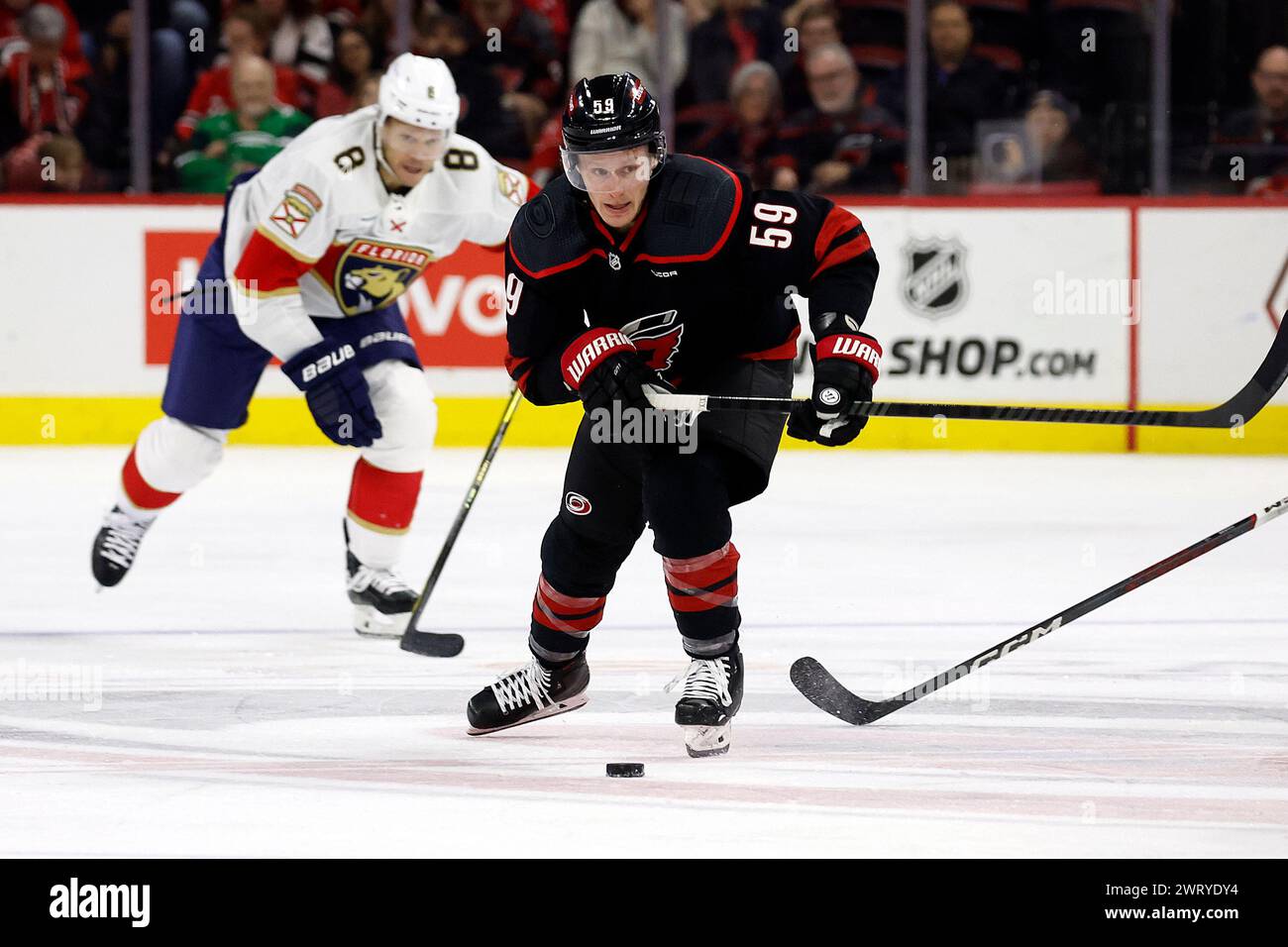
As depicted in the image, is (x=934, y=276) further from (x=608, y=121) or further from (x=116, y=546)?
(x=608, y=121)

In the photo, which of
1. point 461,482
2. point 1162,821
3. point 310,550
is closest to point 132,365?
point 461,482

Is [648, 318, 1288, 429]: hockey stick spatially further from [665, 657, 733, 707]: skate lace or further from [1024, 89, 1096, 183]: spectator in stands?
[1024, 89, 1096, 183]: spectator in stands

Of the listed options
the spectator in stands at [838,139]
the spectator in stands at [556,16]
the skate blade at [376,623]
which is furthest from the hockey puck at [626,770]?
the spectator in stands at [556,16]

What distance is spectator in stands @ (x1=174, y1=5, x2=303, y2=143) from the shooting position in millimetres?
8008

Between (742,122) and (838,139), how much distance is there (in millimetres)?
399

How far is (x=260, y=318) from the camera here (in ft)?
14.4

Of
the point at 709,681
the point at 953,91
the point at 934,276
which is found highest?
the point at 953,91

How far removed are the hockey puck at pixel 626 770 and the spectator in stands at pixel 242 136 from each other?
17.3 feet

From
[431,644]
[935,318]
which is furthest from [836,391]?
[935,318]

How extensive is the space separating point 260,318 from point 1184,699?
6.90 feet

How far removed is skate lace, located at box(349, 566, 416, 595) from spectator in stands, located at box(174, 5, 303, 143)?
13.0 ft

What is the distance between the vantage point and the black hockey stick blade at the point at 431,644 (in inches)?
163

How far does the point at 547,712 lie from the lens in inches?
134

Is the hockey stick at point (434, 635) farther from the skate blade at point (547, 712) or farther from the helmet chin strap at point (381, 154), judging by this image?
the skate blade at point (547, 712)
